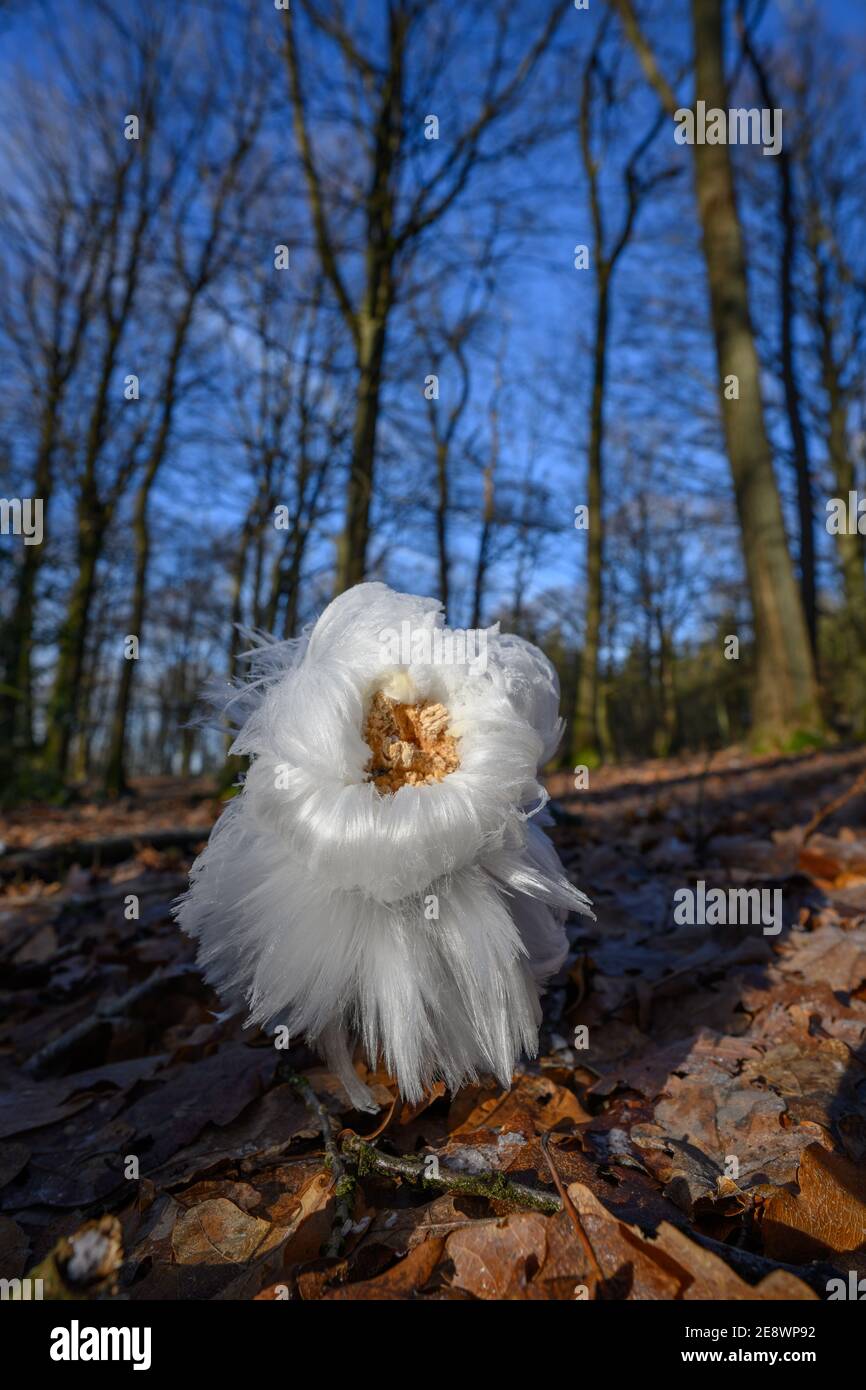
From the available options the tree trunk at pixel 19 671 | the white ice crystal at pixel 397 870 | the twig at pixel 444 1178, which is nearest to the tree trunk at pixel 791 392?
the tree trunk at pixel 19 671

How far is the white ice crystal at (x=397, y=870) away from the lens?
135cm

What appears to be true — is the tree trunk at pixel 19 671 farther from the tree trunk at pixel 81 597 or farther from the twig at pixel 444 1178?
the twig at pixel 444 1178

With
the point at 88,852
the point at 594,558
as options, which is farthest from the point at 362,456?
the point at 594,558

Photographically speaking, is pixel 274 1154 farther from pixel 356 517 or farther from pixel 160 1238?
pixel 356 517

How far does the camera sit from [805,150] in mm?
16391

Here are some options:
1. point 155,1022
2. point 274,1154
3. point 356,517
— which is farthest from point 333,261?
point 274,1154

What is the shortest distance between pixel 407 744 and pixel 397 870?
0.25 metres

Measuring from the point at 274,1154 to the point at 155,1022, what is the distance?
0.87 m

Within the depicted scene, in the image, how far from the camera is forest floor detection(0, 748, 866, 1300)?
1060 mm

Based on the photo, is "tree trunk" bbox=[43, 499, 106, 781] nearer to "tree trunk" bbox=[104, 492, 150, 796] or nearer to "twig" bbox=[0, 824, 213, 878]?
"tree trunk" bbox=[104, 492, 150, 796]

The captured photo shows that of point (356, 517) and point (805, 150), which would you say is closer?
point (356, 517)

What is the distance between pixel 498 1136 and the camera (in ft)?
4.68

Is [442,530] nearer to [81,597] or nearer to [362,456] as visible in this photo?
[81,597]

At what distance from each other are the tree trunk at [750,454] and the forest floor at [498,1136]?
17.6ft
